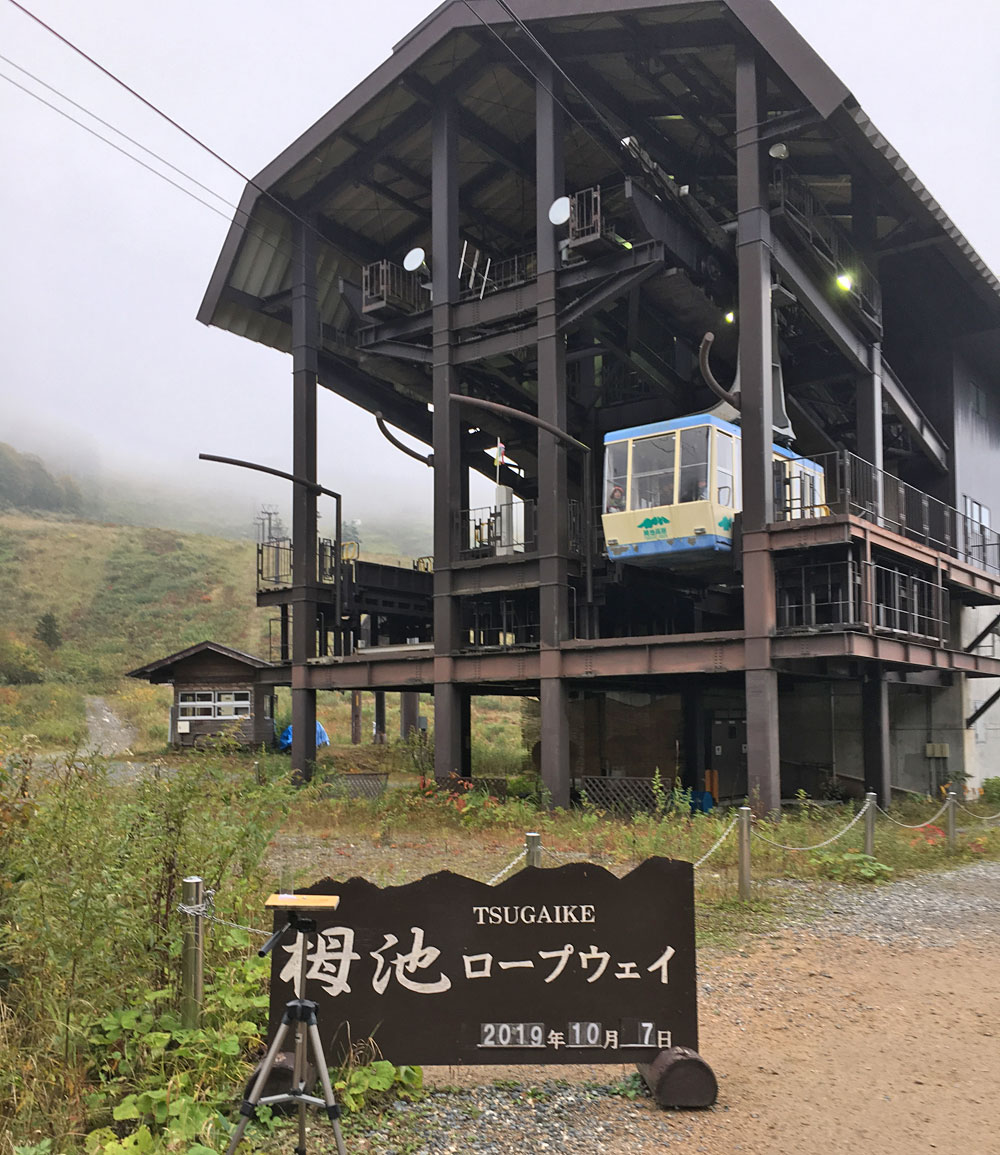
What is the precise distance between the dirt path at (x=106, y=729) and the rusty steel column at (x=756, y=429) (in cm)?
2866

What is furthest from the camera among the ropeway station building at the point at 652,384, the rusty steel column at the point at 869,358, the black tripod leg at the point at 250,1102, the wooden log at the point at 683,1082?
the rusty steel column at the point at 869,358

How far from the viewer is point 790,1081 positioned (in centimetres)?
706

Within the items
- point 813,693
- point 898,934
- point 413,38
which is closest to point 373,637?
point 813,693

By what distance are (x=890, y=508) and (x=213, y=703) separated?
24882 millimetres

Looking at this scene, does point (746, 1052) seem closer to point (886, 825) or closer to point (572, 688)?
point (886, 825)

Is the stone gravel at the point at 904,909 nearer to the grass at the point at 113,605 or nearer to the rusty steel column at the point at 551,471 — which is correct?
the rusty steel column at the point at 551,471

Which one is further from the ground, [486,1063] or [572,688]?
[572,688]

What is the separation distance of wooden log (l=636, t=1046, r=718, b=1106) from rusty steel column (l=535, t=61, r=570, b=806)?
15.3m

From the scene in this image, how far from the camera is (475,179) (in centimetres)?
2991

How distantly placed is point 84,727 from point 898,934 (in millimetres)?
40143

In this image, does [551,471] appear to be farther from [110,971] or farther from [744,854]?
[110,971]

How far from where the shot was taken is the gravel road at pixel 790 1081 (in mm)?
6117

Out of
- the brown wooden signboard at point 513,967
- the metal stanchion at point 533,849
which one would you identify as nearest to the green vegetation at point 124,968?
the brown wooden signboard at point 513,967

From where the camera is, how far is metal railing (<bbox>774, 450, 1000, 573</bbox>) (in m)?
22.7
